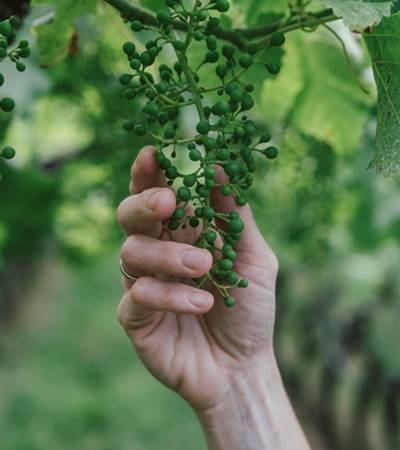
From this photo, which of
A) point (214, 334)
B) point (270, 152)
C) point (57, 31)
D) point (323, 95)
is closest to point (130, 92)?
point (270, 152)

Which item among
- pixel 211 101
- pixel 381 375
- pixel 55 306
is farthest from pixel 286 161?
pixel 55 306

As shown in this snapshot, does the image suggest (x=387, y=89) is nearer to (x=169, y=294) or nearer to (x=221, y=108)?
(x=221, y=108)

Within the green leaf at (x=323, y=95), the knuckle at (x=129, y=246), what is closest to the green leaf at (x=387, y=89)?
the knuckle at (x=129, y=246)

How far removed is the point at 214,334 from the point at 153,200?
0.53m

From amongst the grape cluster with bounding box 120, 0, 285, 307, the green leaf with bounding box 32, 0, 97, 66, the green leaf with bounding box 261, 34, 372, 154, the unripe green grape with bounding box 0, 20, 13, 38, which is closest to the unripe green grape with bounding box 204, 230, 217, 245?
the grape cluster with bounding box 120, 0, 285, 307

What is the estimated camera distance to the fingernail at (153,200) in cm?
125

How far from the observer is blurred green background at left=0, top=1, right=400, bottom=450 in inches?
83.7

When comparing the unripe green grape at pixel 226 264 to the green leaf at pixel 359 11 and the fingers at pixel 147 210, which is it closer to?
the fingers at pixel 147 210

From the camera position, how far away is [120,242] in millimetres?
4445

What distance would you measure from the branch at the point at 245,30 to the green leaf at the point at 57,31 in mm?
142

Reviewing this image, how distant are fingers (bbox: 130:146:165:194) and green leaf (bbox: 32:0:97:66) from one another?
0.30 m

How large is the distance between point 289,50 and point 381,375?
5580 millimetres

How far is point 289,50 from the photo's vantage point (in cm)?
195

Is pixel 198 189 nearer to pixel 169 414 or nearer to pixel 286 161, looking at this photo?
pixel 286 161
